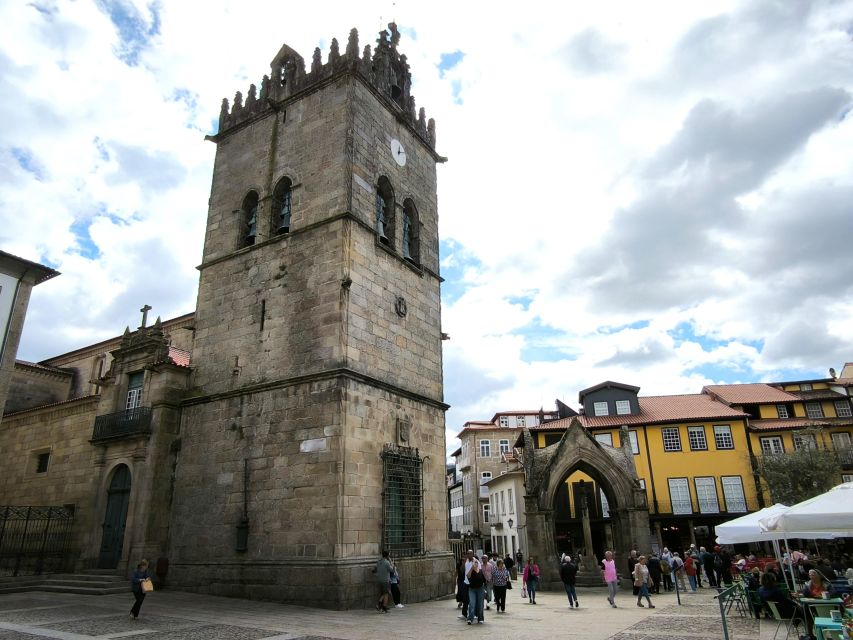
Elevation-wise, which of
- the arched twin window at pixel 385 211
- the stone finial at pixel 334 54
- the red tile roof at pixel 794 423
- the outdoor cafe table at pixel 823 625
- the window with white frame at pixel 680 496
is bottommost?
the outdoor cafe table at pixel 823 625

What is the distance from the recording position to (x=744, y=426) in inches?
1489

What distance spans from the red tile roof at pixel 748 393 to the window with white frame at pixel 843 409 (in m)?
2.50

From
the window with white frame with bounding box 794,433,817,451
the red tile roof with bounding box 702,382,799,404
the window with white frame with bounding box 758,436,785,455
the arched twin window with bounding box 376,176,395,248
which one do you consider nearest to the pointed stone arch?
the arched twin window with bounding box 376,176,395,248

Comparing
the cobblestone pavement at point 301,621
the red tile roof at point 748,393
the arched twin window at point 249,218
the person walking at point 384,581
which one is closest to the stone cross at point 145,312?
the arched twin window at point 249,218

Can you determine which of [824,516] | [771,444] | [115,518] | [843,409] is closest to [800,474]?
[771,444]

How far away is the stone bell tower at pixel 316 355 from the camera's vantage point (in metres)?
14.2

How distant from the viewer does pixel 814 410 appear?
40531 mm

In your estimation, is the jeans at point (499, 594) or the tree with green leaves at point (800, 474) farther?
the tree with green leaves at point (800, 474)

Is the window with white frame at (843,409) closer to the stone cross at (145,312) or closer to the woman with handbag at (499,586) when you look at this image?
the woman with handbag at (499,586)

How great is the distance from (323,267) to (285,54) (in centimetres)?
960

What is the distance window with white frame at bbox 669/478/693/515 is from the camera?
36.3m

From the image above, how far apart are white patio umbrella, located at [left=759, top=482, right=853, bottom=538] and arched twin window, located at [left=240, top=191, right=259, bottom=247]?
16008 mm

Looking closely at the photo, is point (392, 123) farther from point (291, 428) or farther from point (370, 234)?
point (291, 428)

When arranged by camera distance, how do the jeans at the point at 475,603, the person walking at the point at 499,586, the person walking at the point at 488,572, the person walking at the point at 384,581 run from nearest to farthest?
the jeans at the point at 475,603 < the person walking at the point at 384,581 < the person walking at the point at 499,586 < the person walking at the point at 488,572
